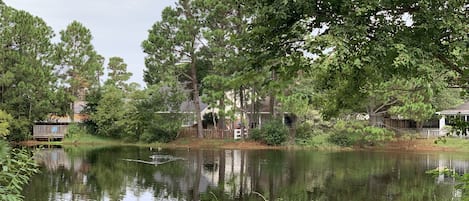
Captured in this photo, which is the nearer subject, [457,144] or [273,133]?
[457,144]

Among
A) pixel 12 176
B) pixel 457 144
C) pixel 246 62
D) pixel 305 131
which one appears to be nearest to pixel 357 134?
pixel 305 131

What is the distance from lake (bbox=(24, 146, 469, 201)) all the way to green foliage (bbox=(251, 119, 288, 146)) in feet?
9.80

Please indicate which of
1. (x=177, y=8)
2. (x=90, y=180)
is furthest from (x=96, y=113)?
(x=90, y=180)

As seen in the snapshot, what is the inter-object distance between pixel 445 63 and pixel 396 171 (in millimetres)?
14660

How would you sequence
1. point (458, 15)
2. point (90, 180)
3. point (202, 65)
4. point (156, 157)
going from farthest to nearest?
point (202, 65), point (156, 157), point (90, 180), point (458, 15)

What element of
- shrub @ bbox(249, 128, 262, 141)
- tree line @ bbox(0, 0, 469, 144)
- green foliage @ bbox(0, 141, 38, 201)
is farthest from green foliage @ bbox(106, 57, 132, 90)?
green foliage @ bbox(0, 141, 38, 201)

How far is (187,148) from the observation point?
27.8m

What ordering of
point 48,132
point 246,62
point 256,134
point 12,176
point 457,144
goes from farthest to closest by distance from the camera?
point 48,132, point 256,134, point 457,144, point 246,62, point 12,176

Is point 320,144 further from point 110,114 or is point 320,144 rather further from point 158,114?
point 110,114

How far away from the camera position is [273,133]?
28.2m

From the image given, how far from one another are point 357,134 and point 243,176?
13760 millimetres

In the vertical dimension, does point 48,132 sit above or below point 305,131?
below

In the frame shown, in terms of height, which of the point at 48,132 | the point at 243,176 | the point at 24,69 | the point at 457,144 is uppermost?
the point at 24,69

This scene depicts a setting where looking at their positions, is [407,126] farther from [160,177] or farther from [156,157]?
[160,177]
